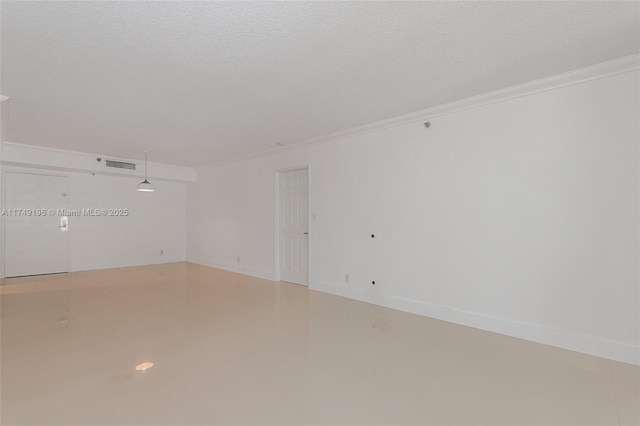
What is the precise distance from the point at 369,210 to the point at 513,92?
2.28 metres

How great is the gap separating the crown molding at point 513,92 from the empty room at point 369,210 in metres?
0.03

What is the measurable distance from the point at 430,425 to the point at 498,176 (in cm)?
270

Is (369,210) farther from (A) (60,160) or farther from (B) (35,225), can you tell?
(B) (35,225)

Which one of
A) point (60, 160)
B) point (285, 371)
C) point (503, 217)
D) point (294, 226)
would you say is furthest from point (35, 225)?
point (503, 217)

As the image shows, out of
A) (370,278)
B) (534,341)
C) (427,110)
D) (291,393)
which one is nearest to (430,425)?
(291,393)

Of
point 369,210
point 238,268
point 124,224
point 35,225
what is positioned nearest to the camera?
point 369,210

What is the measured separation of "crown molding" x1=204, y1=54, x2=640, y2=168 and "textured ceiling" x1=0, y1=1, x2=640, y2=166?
9cm

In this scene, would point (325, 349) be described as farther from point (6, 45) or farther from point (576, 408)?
point (6, 45)

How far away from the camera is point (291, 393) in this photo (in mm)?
2160

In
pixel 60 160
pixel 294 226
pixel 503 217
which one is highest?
pixel 60 160

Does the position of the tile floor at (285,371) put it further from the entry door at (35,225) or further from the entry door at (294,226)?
the entry door at (35,225)

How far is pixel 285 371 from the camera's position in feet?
8.09

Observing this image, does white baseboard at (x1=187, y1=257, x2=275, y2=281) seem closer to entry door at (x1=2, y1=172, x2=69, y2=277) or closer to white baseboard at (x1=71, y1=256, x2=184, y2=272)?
white baseboard at (x1=71, y1=256, x2=184, y2=272)

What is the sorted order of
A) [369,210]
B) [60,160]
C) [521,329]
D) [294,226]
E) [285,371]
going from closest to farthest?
[285,371]
[521,329]
[369,210]
[294,226]
[60,160]
